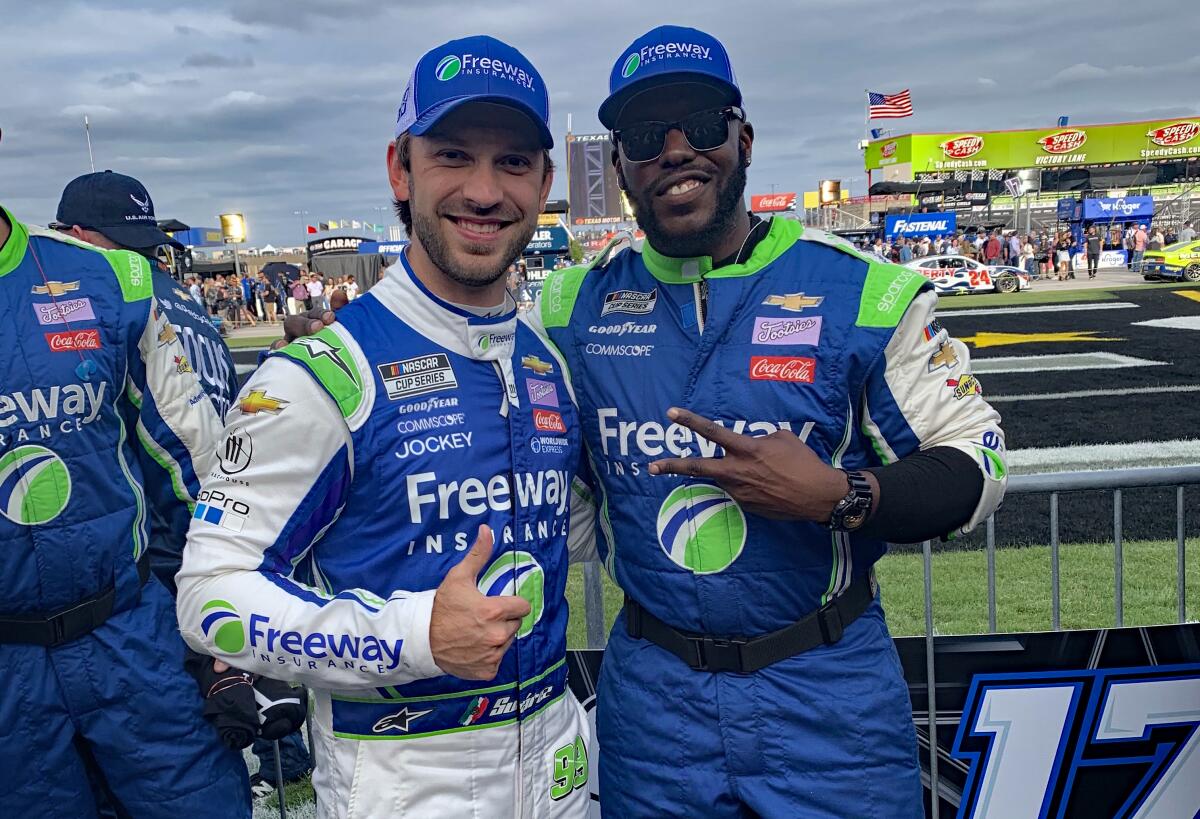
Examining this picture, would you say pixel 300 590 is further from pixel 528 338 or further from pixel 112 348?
pixel 112 348

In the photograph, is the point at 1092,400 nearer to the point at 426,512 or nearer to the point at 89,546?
the point at 426,512

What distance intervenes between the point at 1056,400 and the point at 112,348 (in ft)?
34.4

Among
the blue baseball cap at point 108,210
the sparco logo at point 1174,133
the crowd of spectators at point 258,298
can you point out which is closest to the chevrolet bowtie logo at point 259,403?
the blue baseball cap at point 108,210

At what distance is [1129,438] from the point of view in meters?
8.36

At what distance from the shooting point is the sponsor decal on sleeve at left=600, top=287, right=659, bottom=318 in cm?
223

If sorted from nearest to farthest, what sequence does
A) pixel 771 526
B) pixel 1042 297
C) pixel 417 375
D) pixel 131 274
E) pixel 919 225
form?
1. pixel 417 375
2. pixel 771 526
3. pixel 131 274
4. pixel 1042 297
5. pixel 919 225

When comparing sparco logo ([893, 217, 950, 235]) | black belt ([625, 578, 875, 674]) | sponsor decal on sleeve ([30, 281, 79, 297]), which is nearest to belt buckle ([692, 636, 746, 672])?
black belt ([625, 578, 875, 674])

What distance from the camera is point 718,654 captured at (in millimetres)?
2074

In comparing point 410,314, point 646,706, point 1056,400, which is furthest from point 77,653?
point 1056,400

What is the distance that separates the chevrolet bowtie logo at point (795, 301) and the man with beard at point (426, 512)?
0.60m

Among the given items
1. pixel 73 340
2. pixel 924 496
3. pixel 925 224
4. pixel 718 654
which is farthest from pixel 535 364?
pixel 925 224

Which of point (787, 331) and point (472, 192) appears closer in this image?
point (472, 192)

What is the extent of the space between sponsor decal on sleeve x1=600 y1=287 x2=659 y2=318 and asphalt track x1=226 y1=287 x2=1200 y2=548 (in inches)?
32.1

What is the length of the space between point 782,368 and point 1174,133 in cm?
6807
